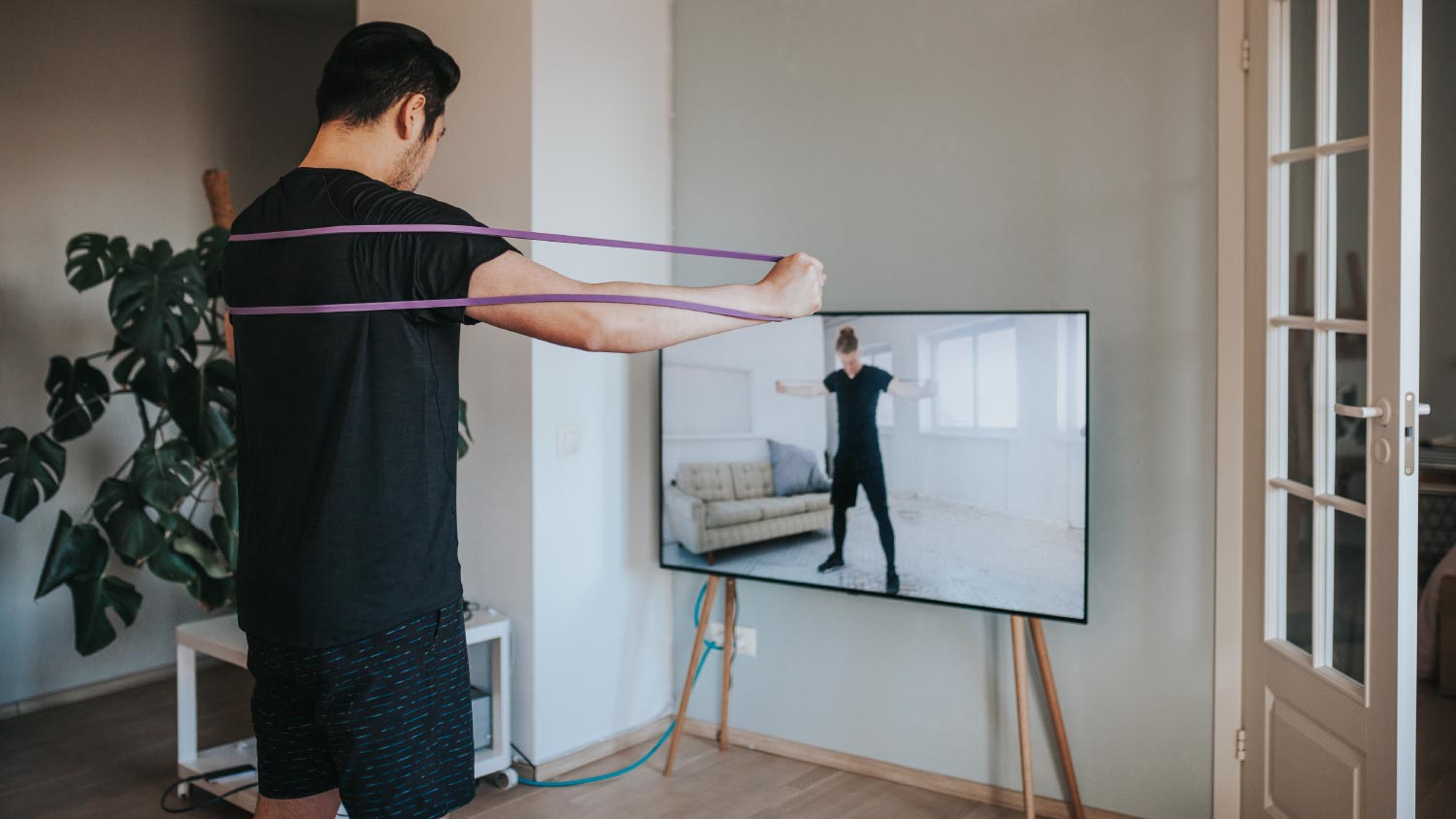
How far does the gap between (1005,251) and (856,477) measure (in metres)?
0.71

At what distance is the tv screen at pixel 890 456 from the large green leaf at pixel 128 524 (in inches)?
54.0

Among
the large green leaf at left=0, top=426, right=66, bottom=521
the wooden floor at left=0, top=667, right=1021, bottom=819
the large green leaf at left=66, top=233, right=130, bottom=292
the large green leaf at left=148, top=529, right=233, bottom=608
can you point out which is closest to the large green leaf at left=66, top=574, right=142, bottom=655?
the large green leaf at left=148, top=529, right=233, bottom=608

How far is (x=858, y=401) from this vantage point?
9.28ft

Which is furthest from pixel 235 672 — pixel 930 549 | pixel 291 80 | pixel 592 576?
pixel 930 549

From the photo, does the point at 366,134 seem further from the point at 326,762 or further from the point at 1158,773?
the point at 1158,773

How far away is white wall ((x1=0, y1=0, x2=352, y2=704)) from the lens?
3635mm

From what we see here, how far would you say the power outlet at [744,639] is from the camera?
3326 mm

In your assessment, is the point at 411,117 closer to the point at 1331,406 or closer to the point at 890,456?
the point at 890,456

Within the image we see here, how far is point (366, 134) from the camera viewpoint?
1448 millimetres

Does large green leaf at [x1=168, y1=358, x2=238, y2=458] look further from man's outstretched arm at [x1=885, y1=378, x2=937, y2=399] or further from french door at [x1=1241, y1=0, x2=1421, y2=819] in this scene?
french door at [x1=1241, y1=0, x2=1421, y2=819]

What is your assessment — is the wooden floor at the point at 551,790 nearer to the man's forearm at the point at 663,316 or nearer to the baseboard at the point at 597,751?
the baseboard at the point at 597,751

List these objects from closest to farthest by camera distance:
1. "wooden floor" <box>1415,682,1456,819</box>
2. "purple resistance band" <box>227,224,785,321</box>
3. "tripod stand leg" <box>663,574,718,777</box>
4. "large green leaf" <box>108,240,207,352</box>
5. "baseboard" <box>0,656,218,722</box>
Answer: "purple resistance band" <box>227,224,785,321</box> < "wooden floor" <box>1415,682,1456,819</box> < "large green leaf" <box>108,240,207,352</box> < "tripod stand leg" <box>663,574,718,777</box> < "baseboard" <box>0,656,218,722</box>

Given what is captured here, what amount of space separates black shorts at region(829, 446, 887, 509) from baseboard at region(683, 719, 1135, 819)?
2.63ft

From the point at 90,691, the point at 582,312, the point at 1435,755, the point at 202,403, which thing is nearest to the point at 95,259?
the point at 202,403
